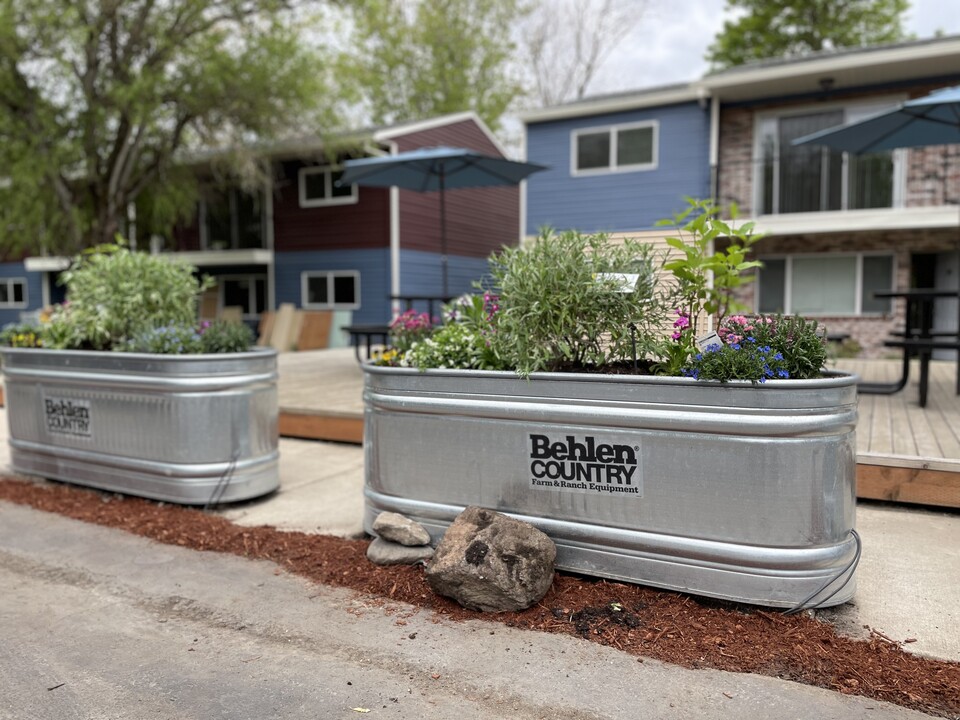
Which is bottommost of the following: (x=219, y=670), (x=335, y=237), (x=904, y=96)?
(x=219, y=670)

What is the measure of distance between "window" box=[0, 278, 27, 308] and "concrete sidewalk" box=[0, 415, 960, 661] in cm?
2307

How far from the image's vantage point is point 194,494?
4.61m

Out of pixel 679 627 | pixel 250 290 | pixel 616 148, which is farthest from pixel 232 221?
pixel 679 627

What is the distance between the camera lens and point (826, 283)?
1337cm

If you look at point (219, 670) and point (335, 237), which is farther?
point (335, 237)

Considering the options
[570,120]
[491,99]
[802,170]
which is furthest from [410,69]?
[802,170]

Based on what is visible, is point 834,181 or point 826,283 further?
point 826,283

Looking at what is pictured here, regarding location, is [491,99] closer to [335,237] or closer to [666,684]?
[335,237]

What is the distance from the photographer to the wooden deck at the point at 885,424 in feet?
13.4

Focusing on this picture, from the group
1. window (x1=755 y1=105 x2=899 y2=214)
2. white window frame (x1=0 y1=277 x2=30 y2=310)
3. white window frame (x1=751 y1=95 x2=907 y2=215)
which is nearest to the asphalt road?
window (x1=755 y1=105 x2=899 y2=214)

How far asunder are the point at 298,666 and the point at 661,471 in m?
1.58

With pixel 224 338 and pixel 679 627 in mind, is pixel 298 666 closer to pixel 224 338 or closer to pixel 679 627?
pixel 679 627

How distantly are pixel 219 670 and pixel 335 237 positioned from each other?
610 inches

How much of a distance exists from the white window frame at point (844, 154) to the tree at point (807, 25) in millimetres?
13926
